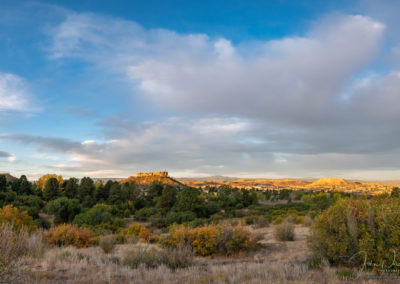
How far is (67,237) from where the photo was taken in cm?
1586

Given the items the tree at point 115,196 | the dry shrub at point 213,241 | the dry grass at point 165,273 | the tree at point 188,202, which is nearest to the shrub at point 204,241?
the dry shrub at point 213,241

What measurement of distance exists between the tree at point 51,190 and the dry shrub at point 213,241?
57.8 m

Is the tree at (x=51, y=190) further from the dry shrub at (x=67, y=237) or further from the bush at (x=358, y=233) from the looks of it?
the bush at (x=358, y=233)

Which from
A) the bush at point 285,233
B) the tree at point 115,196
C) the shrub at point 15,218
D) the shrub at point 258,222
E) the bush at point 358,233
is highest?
the bush at point 358,233

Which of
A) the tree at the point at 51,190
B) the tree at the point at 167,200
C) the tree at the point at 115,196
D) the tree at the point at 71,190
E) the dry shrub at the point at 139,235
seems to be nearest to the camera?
the dry shrub at the point at 139,235

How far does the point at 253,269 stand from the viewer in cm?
781

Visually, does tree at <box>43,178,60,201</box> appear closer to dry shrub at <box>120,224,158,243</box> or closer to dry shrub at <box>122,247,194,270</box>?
dry shrub at <box>120,224,158,243</box>

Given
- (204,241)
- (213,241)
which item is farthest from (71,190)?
(213,241)

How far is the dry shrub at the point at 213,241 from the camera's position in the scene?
39.0ft

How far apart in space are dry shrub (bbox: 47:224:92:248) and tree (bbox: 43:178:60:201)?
51.2 m

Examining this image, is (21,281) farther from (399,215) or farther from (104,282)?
(399,215)

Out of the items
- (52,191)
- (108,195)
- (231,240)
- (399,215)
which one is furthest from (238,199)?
(399,215)

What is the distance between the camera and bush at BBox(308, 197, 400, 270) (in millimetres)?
7910

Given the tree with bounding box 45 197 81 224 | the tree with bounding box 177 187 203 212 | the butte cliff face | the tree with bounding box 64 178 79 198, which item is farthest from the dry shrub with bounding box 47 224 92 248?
the butte cliff face
